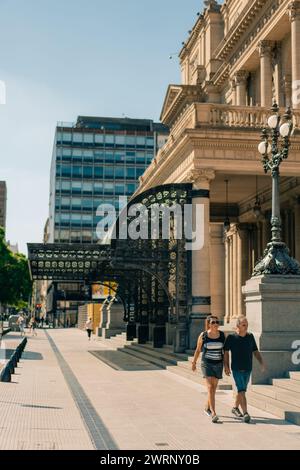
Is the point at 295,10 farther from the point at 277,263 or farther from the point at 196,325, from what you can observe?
the point at 277,263

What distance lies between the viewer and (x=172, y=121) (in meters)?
51.8

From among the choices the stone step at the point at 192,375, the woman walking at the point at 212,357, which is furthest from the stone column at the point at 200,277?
the woman walking at the point at 212,357

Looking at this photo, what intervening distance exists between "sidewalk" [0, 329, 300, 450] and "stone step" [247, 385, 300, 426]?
170 millimetres

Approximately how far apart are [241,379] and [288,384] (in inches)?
107

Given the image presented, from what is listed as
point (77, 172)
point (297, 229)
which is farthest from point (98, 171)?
point (297, 229)

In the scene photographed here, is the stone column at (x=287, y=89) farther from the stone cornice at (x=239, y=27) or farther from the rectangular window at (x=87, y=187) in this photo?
the rectangular window at (x=87, y=187)

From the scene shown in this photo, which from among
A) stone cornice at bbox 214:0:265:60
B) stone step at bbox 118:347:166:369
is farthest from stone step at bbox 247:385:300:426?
stone cornice at bbox 214:0:265:60

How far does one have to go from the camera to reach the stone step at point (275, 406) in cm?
1173

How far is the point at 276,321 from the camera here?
606 inches

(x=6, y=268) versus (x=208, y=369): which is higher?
(x=6, y=268)

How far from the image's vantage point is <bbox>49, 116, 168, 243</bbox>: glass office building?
113m
